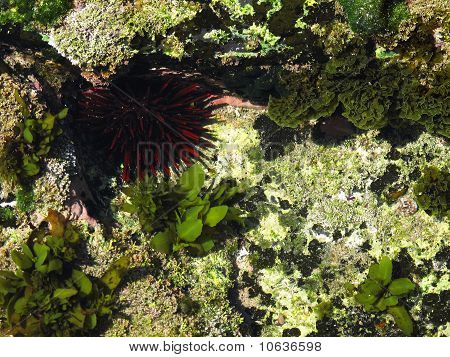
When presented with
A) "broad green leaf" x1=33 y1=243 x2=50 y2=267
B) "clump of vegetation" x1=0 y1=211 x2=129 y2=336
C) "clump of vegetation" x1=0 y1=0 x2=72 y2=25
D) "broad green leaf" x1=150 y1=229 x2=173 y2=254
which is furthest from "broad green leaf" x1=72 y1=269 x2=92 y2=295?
"clump of vegetation" x1=0 y1=0 x2=72 y2=25

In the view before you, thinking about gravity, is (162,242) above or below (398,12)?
below

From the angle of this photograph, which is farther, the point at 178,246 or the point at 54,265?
the point at 178,246

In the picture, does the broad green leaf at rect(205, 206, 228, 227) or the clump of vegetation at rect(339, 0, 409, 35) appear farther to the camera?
the broad green leaf at rect(205, 206, 228, 227)

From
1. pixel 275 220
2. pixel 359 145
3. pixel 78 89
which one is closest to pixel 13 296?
pixel 78 89

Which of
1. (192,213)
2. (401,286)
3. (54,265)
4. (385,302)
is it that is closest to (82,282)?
(54,265)

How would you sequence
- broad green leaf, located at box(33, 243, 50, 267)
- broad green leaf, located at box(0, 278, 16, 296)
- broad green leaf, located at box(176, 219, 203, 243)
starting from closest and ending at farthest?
broad green leaf, located at box(0, 278, 16, 296), broad green leaf, located at box(33, 243, 50, 267), broad green leaf, located at box(176, 219, 203, 243)

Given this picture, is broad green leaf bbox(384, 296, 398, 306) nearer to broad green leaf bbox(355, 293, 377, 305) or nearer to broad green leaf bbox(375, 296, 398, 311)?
broad green leaf bbox(375, 296, 398, 311)

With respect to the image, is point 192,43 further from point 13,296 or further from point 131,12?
point 13,296

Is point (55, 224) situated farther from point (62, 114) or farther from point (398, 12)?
point (398, 12)
